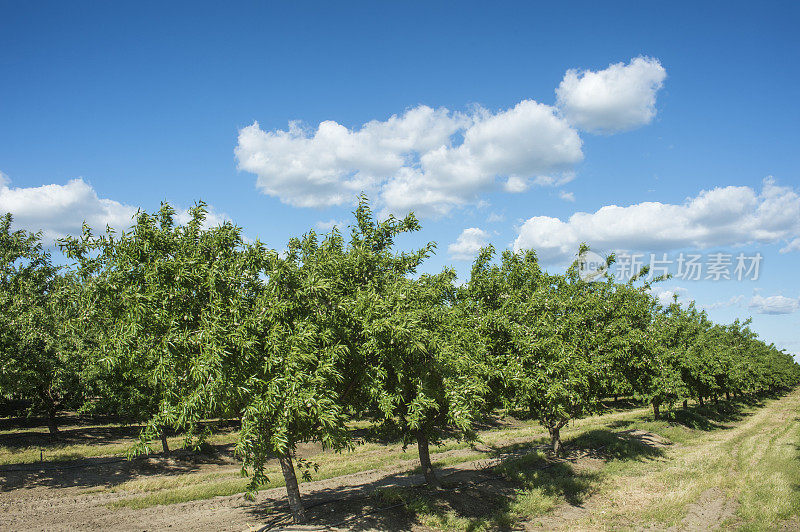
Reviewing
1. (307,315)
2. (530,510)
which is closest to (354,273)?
(307,315)

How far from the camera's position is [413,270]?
51.3 ft

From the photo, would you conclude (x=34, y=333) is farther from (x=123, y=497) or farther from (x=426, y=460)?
(x=426, y=460)

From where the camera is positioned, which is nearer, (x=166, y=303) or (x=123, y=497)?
(x=166, y=303)

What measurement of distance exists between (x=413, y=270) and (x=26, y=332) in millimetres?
20915

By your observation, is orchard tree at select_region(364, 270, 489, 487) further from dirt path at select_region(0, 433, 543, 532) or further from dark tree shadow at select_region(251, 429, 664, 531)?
dirt path at select_region(0, 433, 543, 532)

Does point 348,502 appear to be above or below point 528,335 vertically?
below

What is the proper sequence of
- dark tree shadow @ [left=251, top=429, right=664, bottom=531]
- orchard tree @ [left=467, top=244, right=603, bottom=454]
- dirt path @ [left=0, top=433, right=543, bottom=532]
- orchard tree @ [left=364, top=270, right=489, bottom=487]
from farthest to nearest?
orchard tree @ [left=467, top=244, right=603, bottom=454]
dirt path @ [left=0, top=433, right=543, bottom=532]
dark tree shadow @ [left=251, top=429, right=664, bottom=531]
orchard tree @ [left=364, top=270, right=489, bottom=487]

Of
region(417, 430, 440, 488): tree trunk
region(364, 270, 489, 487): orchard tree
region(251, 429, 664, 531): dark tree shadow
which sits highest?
region(364, 270, 489, 487): orchard tree

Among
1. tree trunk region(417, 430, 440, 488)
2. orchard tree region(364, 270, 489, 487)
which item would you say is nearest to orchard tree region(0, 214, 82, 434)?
orchard tree region(364, 270, 489, 487)

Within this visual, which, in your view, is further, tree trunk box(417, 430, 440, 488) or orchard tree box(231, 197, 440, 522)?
tree trunk box(417, 430, 440, 488)

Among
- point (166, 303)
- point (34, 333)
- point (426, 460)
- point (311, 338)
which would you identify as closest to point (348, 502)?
point (426, 460)

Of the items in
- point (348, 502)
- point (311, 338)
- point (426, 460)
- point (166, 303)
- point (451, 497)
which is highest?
point (166, 303)

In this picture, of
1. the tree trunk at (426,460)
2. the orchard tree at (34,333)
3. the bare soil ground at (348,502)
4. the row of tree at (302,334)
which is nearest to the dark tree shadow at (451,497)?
the bare soil ground at (348,502)

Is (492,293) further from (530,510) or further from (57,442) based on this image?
(57,442)
